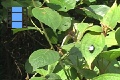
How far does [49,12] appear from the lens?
123cm

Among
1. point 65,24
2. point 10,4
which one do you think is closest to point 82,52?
point 65,24

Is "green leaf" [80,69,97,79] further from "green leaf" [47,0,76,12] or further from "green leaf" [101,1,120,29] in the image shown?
"green leaf" [47,0,76,12]

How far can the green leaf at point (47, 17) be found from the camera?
1186 millimetres

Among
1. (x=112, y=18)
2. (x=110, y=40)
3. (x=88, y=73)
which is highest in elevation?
(x=112, y=18)

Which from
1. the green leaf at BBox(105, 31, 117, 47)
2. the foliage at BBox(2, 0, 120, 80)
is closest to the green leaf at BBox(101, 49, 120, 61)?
the foliage at BBox(2, 0, 120, 80)

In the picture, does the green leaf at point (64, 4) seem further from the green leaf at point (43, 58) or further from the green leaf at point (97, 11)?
the green leaf at point (43, 58)

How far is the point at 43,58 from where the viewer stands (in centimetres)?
115

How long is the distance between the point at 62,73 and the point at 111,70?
19cm

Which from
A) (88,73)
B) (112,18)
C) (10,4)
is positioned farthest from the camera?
(10,4)
